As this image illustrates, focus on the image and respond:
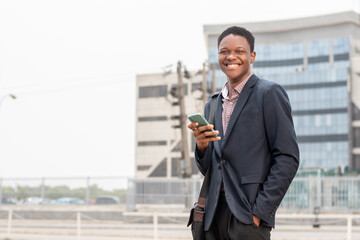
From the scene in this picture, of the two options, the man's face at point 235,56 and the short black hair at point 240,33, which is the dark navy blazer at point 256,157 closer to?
the man's face at point 235,56

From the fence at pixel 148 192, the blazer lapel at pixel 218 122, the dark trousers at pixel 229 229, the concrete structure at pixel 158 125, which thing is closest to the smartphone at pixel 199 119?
the blazer lapel at pixel 218 122

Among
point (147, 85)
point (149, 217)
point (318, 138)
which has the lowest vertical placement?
point (149, 217)

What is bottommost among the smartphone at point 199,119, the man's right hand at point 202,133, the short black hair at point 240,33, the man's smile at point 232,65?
the man's right hand at point 202,133

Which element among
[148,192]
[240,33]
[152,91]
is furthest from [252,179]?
[152,91]

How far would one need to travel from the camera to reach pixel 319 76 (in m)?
87.0

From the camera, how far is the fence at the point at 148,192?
2595cm

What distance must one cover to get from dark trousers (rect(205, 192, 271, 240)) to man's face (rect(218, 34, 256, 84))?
2.16 ft

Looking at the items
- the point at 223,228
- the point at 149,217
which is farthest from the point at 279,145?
the point at 149,217

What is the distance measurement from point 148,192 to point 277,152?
25.5m

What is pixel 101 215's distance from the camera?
28.3m

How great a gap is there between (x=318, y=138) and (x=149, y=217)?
64.2m

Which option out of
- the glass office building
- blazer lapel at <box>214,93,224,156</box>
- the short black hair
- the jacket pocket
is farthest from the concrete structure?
the jacket pocket

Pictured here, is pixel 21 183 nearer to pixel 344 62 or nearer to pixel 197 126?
pixel 197 126

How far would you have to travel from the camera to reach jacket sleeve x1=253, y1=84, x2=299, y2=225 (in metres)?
2.91
